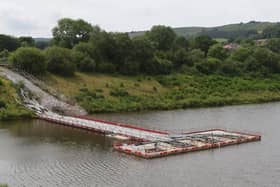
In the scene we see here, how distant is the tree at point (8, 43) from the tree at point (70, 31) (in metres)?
8.95

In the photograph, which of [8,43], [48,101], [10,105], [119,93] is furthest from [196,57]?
[10,105]

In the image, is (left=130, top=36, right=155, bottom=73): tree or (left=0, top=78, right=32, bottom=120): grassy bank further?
(left=130, top=36, right=155, bottom=73): tree

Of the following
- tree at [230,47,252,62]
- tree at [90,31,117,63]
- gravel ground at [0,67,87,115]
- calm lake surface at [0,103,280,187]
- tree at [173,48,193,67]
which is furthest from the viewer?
tree at [230,47,252,62]

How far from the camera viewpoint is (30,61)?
236 ft

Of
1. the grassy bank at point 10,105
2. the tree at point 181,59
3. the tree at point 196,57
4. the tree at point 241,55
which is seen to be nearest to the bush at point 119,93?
the grassy bank at point 10,105

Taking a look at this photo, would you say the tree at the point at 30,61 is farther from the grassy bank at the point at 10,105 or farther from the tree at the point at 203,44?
the tree at the point at 203,44

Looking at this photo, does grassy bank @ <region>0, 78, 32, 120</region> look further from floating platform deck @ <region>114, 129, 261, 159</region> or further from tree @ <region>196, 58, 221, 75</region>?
tree @ <region>196, 58, 221, 75</region>

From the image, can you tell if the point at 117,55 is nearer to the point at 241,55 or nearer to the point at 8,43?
the point at 8,43

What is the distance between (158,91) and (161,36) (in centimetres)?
3593

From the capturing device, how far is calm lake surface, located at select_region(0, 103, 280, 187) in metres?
32.6

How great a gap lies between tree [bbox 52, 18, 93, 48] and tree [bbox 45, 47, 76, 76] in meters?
19.7

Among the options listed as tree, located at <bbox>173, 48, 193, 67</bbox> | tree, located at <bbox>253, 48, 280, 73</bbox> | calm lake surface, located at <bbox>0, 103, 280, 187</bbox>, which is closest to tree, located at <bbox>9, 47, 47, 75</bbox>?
calm lake surface, located at <bbox>0, 103, 280, 187</bbox>

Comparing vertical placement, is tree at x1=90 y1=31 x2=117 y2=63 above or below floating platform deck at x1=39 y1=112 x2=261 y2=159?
above

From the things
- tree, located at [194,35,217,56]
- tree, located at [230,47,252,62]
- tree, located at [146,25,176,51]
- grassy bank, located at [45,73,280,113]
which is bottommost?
grassy bank, located at [45,73,280,113]
